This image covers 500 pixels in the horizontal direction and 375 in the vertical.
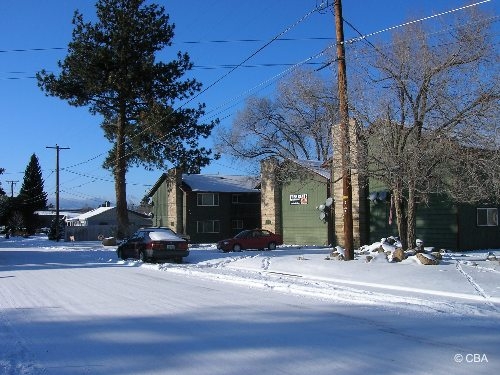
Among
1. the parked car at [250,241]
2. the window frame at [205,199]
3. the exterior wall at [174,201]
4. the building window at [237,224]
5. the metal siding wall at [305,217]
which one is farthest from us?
the building window at [237,224]

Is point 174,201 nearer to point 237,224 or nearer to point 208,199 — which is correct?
point 208,199

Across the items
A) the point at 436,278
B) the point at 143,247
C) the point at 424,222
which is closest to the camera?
the point at 436,278

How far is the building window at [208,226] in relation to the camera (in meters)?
45.9

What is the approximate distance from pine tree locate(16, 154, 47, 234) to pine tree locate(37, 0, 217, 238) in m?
55.3

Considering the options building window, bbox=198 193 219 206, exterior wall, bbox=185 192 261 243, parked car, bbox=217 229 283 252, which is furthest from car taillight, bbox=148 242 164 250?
building window, bbox=198 193 219 206

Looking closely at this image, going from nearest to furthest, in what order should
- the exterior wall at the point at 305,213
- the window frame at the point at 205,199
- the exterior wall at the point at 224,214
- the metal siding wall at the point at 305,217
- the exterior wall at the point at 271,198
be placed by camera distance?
the exterior wall at the point at 305,213, the metal siding wall at the point at 305,217, the exterior wall at the point at 271,198, the exterior wall at the point at 224,214, the window frame at the point at 205,199

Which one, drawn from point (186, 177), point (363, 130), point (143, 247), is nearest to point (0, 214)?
point (186, 177)

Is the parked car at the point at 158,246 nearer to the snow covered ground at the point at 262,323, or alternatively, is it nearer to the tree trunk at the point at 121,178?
the snow covered ground at the point at 262,323

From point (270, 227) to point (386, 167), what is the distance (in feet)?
68.6

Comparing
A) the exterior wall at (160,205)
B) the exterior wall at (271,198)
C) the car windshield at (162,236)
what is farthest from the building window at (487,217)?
the exterior wall at (160,205)

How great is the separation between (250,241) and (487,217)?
12579 millimetres

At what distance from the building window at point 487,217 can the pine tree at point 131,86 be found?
18.8 meters

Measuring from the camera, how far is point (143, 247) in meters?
23.4

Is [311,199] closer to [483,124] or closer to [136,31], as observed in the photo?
[136,31]
